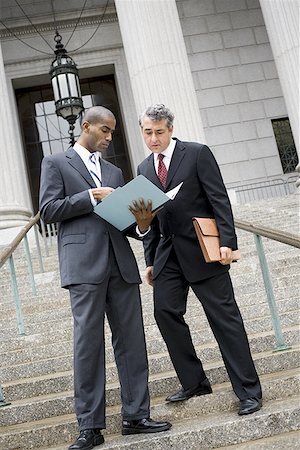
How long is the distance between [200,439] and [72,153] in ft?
5.86

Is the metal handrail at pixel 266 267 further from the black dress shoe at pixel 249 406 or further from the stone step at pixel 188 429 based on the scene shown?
the black dress shoe at pixel 249 406

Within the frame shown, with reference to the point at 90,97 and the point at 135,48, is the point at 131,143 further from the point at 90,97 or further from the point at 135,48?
the point at 135,48

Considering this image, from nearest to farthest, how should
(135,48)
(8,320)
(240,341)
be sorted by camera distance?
(240,341) < (8,320) < (135,48)

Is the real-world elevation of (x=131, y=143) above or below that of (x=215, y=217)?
above

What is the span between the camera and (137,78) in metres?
12.0

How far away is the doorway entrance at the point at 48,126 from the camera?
641 inches

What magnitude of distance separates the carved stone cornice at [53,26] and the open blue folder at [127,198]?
13880 mm

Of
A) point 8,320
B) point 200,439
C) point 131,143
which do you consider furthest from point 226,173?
point 200,439

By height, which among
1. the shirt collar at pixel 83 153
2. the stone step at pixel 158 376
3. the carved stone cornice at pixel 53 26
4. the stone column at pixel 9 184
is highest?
the carved stone cornice at pixel 53 26

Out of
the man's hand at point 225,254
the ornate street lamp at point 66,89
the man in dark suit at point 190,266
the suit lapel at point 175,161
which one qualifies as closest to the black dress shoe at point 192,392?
the man in dark suit at point 190,266

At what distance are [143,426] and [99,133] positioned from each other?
1678mm

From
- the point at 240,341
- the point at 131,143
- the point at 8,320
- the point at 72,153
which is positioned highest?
the point at 131,143

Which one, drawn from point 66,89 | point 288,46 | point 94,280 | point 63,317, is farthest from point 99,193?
point 288,46

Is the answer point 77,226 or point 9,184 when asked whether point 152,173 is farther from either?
point 9,184
